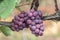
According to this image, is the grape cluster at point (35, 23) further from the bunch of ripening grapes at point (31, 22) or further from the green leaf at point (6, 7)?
A: the green leaf at point (6, 7)

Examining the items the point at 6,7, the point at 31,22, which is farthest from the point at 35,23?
the point at 6,7

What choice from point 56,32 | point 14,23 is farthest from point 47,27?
point 14,23

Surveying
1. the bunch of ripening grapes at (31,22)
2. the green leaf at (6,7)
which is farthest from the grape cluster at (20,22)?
the green leaf at (6,7)

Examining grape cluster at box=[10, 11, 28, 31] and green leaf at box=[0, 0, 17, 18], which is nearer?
green leaf at box=[0, 0, 17, 18]

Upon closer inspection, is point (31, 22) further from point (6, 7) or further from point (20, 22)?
point (6, 7)

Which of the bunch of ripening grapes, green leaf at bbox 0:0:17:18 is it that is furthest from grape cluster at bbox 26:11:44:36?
green leaf at bbox 0:0:17:18

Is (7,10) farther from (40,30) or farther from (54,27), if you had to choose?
(54,27)

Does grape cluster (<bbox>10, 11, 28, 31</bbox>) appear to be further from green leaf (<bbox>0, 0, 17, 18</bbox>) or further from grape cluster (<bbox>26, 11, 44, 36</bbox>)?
green leaf (<bbox>0, 0, 17, 18</bbox>)
